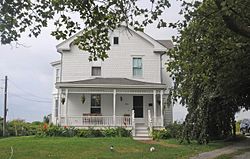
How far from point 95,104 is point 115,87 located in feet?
8.89

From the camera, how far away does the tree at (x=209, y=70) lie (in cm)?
1155

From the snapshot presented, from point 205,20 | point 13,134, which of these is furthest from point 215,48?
point 13,134

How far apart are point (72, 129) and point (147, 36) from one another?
32.9 feet

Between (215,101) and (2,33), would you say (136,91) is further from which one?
(2,33)

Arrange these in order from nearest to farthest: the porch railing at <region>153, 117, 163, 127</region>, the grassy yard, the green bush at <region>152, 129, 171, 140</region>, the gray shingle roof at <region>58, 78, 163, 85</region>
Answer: the grassy yard, the green bush at <region>152, 129, 171, 140</region>, the porch railing at <region>153, 117, 163, 127</region>, the gray shingle roof at <region>58, 78, 163, 85</region>

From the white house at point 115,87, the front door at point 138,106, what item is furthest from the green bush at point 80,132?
the front door at point 138,106

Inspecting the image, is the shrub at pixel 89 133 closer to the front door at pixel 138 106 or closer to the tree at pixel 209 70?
the front door at pixel 138 106

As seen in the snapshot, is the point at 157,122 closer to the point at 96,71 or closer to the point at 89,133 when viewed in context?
the point at 89,133

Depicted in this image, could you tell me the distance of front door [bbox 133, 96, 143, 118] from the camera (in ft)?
97.6

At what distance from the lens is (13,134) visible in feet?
117

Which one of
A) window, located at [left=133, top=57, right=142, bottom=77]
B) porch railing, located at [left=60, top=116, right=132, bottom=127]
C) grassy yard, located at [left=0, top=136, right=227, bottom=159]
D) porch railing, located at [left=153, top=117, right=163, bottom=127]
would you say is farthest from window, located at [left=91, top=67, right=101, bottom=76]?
grassy yard, located at [left=0, top=136, right=227, bottom=159]

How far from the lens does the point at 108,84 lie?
27875 mm

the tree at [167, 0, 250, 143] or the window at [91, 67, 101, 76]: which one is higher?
the window at [91, 67, 101, 76]

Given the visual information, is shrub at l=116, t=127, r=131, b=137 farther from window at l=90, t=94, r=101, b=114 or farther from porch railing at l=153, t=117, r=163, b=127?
window at l=90, t=94, r=101, b=114
